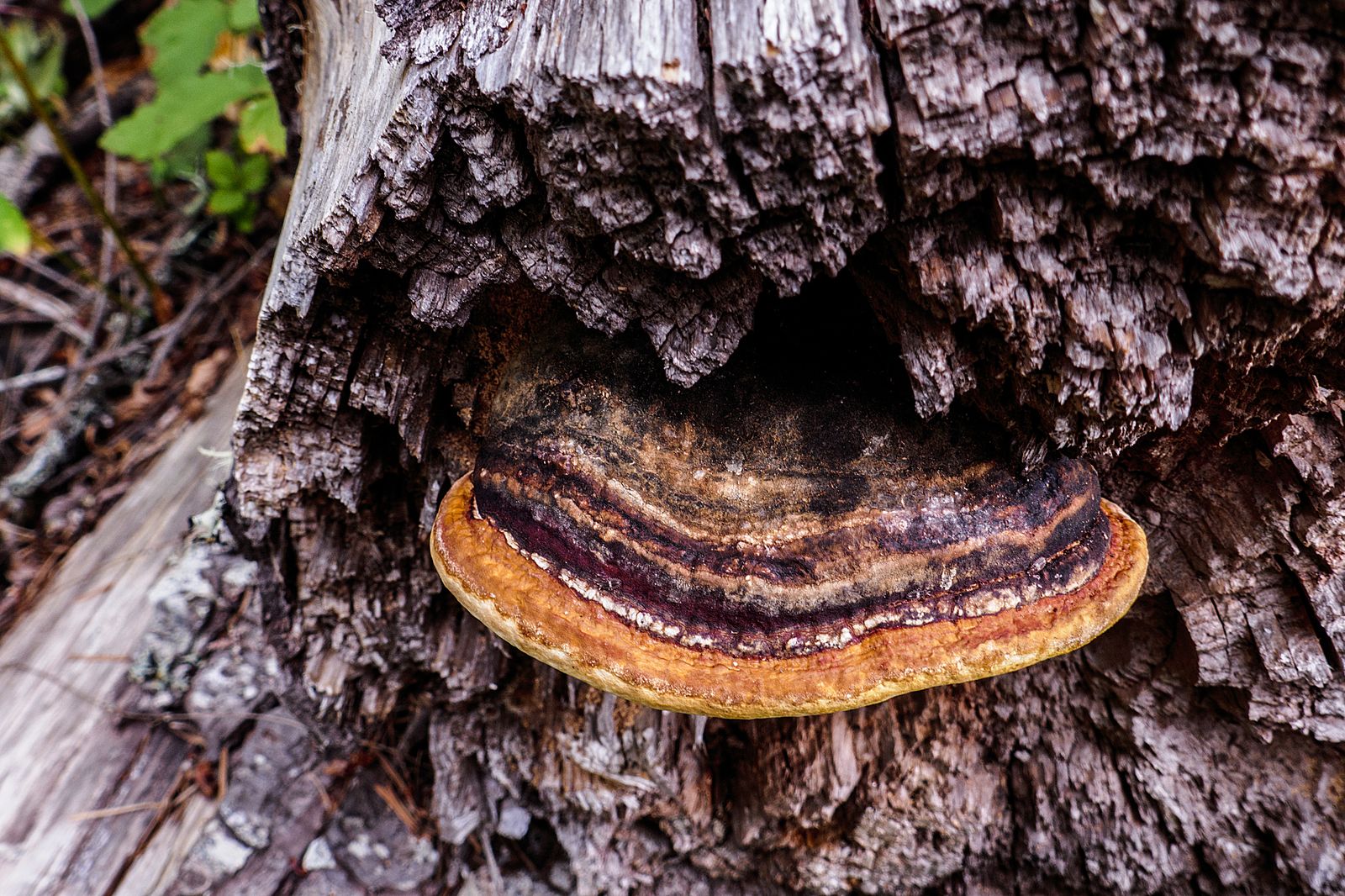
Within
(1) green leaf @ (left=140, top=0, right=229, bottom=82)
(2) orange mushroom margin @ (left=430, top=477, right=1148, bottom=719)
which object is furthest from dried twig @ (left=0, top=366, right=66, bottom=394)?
(2) orange mushroom margin @ (left=430, top=477, right=1148, bottom=719)

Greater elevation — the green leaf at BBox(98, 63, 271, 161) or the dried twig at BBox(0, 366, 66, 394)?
the green leaf at BBox(98, 63, 271, 161)

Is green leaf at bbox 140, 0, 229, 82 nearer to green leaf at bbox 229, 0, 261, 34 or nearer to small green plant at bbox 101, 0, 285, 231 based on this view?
small green plant at bbox 101, 0, 285, 231

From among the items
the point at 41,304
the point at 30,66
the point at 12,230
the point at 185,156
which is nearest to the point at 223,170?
the point at 185,156

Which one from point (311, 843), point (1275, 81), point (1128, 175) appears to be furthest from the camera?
point (311, 843)

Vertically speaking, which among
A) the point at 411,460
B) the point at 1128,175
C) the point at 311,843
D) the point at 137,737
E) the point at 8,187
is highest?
the point at 8,187

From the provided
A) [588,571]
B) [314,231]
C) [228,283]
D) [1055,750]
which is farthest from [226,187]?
[1055,750]

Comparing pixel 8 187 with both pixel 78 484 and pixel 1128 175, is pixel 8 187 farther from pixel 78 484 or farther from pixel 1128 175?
pixel 1128 175
